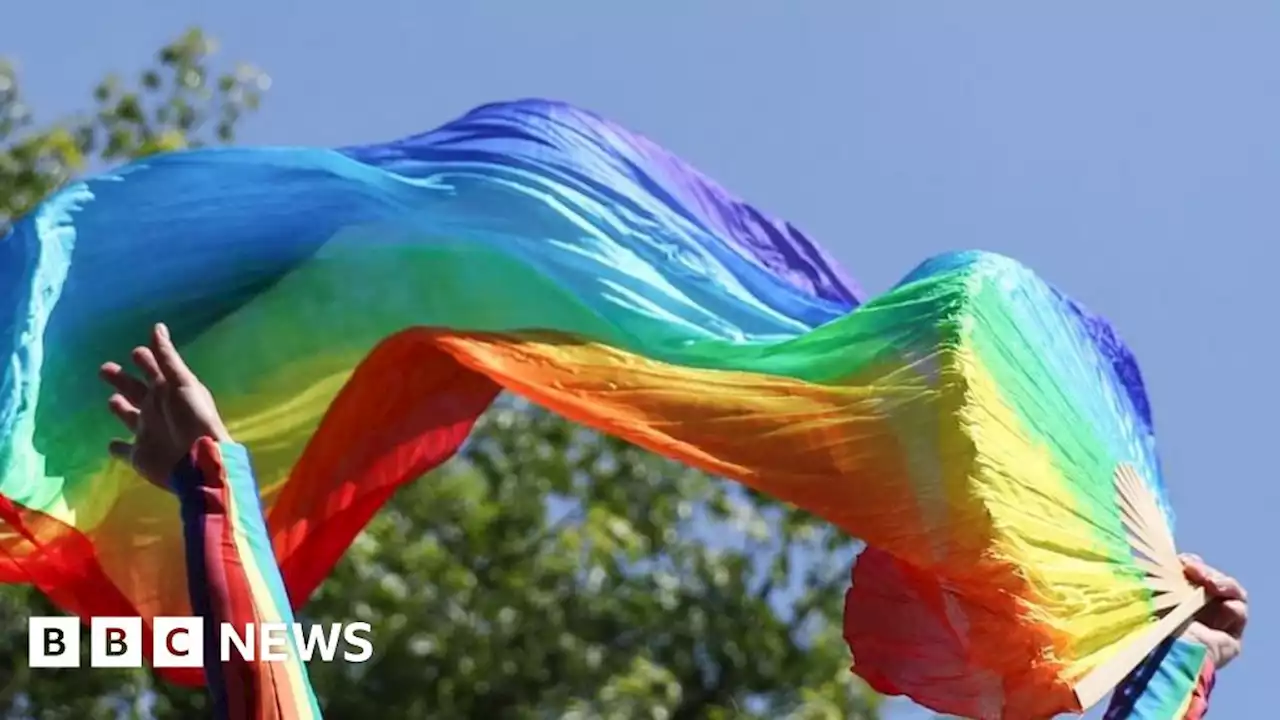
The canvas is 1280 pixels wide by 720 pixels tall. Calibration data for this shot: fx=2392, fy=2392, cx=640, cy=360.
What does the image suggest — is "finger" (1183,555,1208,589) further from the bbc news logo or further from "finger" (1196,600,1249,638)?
the bbc news logo

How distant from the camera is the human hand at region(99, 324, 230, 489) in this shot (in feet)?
12.5

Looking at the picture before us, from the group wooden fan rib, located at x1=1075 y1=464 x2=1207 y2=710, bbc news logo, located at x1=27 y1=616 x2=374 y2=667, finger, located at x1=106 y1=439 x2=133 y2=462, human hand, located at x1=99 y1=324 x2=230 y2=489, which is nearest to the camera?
bbc news logo, located at x1=27 y1=616 x2=374 y2=667

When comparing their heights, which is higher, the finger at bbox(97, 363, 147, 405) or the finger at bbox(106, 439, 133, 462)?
the finger at bbox(97, 363, 147, 405)

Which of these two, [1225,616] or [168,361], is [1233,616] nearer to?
[1225,616]

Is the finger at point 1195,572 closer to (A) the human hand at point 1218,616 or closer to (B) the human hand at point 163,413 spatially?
(A) the human hand at point 1218,616

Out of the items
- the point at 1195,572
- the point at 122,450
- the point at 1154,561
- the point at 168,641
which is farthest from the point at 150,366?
the point at 1195,572

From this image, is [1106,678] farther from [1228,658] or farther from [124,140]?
[124,140]

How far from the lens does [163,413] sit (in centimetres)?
384

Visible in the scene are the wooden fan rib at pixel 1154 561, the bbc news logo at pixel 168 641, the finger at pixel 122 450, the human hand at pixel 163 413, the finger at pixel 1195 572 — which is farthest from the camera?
the finger at pixel 1195 572

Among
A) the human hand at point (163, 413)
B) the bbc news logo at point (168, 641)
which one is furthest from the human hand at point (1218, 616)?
the human hand at point (163, 413)

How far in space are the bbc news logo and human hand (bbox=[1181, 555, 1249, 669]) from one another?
1.75 m

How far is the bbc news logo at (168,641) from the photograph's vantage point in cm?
361

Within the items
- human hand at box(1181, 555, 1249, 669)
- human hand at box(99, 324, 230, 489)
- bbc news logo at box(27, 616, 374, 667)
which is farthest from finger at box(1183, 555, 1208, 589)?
human hand at box(99, 324, 230, 489)

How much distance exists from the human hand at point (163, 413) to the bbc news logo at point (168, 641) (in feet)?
0.88
